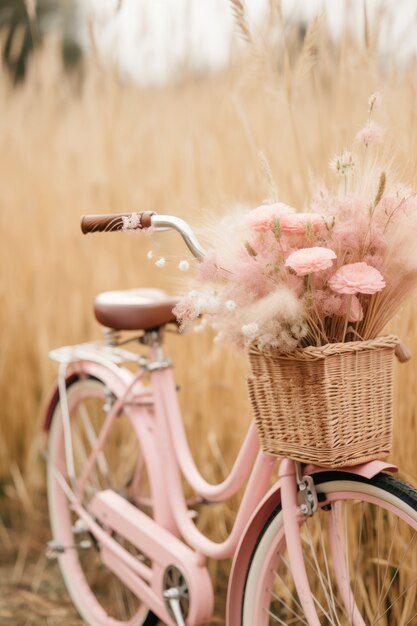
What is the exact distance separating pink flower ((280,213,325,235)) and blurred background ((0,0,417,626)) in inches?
7.9

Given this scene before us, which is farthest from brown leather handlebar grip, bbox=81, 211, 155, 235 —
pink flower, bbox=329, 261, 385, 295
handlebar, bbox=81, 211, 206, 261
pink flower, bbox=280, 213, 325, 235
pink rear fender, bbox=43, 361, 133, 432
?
pink rear fender, bbox=43, 361, 133, 432

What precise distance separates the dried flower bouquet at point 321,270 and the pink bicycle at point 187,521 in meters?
0.16

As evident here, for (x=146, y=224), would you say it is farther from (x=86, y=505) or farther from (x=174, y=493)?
(x=86, y=505)

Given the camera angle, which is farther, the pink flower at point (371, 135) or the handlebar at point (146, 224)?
the handlebar at point (146, 224)

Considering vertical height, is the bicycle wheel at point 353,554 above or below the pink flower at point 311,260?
below

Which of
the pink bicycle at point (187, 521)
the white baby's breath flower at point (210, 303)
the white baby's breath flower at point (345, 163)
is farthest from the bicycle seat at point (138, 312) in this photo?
the white baby's breath flower at point (345, 163)

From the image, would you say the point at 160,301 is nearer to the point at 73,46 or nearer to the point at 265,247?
the point at 265,247

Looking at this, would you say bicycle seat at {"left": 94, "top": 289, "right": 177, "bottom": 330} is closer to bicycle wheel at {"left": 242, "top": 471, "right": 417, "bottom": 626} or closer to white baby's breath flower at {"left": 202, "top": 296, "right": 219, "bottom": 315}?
bicycle wheel at {"left": 242, "top": 471, "right": 417, "bottom": 626}

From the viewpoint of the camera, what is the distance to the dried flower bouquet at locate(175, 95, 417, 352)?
146 centimetres

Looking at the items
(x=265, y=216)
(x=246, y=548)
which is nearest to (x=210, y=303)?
(x=265, y=216)

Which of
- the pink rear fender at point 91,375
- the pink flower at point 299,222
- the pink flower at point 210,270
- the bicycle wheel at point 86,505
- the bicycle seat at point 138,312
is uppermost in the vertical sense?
the pink flower at point 299,222

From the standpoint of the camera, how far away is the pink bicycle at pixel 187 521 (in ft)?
5.57

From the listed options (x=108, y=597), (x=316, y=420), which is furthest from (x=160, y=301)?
(x=108, y=597)

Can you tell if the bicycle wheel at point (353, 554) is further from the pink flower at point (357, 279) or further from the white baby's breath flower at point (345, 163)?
the white baby's breath flower at point (345, 163)
